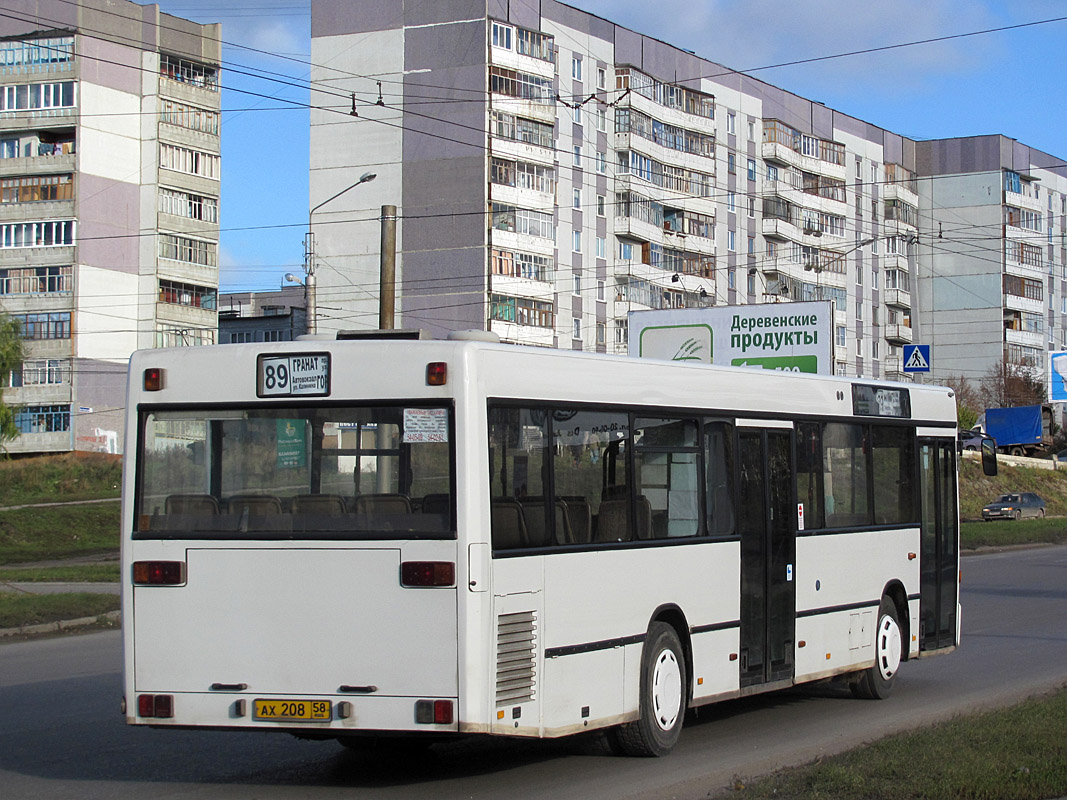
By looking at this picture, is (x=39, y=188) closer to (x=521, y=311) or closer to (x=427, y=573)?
(x=521, y=311)

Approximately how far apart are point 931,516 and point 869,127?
83.9 m

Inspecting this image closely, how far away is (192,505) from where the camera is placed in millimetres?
8234

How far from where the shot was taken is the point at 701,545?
32.3 feet

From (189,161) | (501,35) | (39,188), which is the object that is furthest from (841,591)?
(189,161)

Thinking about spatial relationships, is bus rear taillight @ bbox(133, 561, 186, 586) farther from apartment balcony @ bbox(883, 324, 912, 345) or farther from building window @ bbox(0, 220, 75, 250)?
apartment balcony @ bbox(883, 324, 912, 345)

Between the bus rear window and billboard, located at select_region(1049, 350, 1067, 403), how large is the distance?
4620cm

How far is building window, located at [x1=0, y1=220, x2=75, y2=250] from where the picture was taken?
70.5 m

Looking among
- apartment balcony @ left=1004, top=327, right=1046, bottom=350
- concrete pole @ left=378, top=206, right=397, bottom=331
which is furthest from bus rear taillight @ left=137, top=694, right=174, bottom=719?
apartment balcony @ left=1004, top=327, right=1046, bottom=350

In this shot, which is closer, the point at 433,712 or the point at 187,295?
the point at 433,712

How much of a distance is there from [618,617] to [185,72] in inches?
2841

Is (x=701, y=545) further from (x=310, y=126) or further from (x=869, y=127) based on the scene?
(x=869, y=127)

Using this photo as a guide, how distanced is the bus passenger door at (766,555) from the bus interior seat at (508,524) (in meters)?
2.78

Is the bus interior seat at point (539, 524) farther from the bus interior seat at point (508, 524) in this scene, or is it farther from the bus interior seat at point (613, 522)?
the bus interior seat at point (613, 522)

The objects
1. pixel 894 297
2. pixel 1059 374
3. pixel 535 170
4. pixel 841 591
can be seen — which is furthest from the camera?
pixel 894 297
